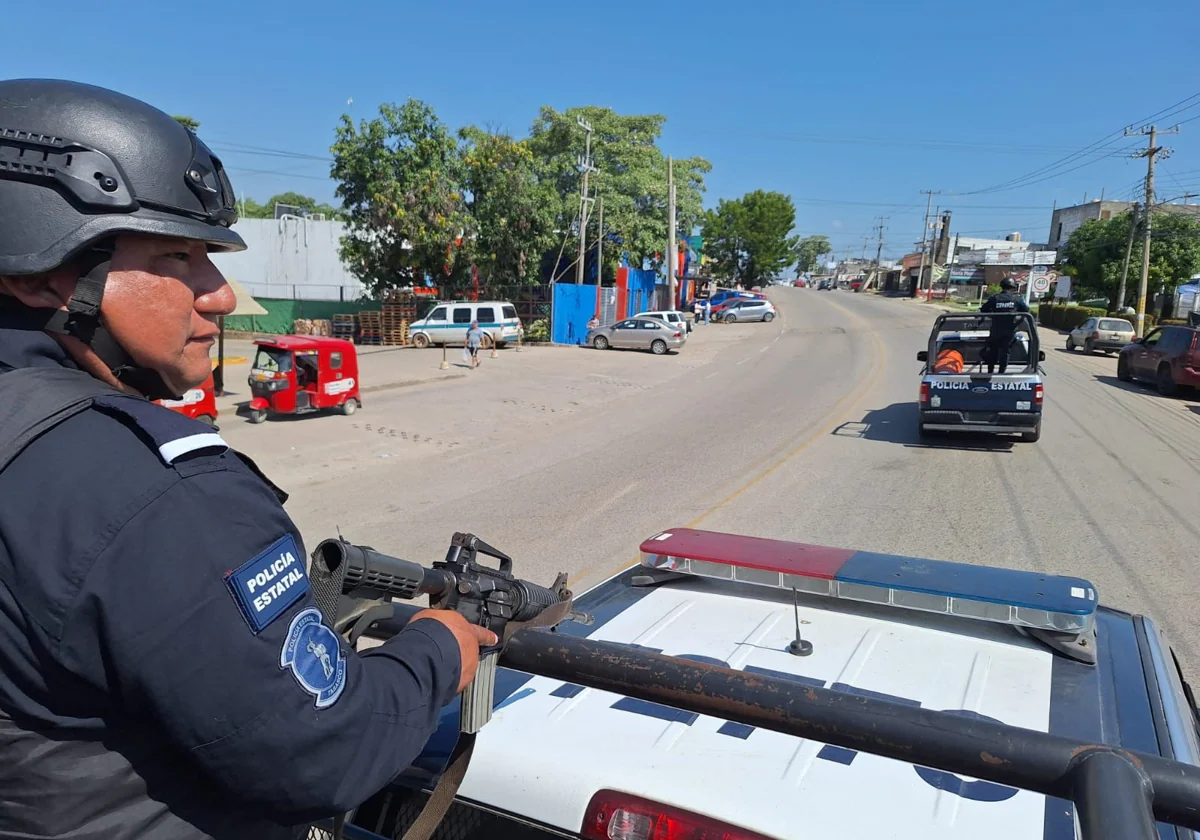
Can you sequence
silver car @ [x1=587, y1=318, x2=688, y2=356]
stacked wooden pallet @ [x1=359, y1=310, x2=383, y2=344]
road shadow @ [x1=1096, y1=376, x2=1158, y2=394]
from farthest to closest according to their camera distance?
stacked wooden pallet @ [x1=359, y1=310, x2=383, y2=344], silver car @ [x1=587, y1=318, x2=688, y2=356], road shadow @ [x1=1096, y1=376, x2=1158, y2=394]

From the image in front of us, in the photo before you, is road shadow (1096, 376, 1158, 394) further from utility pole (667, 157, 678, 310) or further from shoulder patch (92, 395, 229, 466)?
shoulder patch (92, 395, 229, 466)

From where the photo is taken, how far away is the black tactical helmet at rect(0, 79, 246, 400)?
1.17 metres

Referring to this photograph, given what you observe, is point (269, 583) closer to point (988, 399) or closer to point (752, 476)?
point (752, 476)

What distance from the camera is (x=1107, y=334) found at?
28766mm

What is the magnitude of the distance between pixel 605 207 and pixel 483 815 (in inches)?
1488

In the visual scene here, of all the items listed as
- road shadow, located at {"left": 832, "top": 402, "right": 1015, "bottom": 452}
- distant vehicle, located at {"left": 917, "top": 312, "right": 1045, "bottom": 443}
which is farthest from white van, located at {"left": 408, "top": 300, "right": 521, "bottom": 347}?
distant vehicle, located at {"left": 917, "top": 312, "right": 1045, "bottom": 443}

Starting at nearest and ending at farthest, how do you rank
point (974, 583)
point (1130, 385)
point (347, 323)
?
point (974, 583), point (1130, 385), point (347, 323)

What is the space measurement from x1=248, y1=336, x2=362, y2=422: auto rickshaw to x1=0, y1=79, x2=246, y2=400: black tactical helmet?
13491 millimetres

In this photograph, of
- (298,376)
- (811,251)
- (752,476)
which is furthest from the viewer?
(811,251)

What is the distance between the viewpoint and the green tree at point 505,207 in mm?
31781

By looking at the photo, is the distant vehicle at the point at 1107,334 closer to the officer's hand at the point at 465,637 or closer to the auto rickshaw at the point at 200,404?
the auto rickshaw at the point at 200,404

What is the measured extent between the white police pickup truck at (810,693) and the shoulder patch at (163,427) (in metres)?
0.85

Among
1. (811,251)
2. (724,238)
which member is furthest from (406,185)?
(811,251)

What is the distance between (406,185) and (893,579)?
3024 cm
